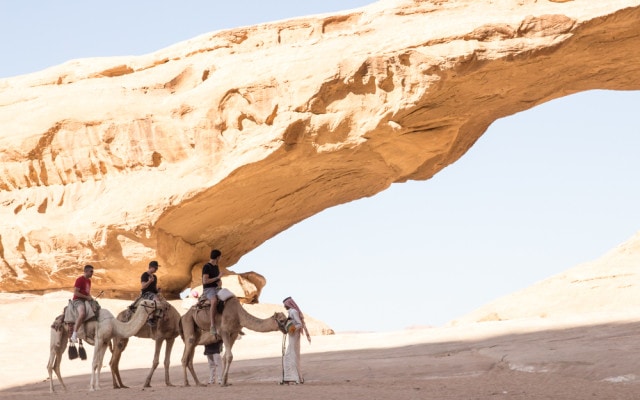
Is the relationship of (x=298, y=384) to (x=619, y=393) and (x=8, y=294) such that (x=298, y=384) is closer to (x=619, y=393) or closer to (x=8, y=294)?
(x=619, y=393)

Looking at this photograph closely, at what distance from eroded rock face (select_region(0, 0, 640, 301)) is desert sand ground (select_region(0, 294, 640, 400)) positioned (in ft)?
8.65

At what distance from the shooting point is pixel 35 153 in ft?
78.5

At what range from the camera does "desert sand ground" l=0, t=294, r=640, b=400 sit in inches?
441

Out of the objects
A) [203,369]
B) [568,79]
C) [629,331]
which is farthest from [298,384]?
[568,79]

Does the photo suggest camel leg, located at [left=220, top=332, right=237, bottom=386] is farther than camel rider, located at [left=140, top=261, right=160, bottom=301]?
No

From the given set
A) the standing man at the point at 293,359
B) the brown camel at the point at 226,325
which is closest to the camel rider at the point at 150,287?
the brown camel at the point at 226,325

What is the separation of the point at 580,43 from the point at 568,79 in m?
1.29

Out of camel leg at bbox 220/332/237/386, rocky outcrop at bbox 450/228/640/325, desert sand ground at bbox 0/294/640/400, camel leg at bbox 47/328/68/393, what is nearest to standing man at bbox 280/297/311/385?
desert sand ground at bbox 0/294/640/400

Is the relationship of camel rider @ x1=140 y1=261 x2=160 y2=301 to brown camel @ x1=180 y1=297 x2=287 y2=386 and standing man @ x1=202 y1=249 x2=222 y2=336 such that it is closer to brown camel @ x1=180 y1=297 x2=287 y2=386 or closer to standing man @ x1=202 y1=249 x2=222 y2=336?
brown camel @ x1=180 y1=297 x2=287 y2=386

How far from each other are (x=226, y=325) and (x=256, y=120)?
8.21 m

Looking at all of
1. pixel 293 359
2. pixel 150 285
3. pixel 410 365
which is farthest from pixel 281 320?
pixel 150 285

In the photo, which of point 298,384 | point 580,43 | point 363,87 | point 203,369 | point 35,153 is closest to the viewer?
point 298,384

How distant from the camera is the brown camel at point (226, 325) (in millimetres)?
13477

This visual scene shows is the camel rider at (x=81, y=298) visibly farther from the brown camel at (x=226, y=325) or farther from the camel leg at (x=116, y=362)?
the brown camel at (x=226, y=325)
